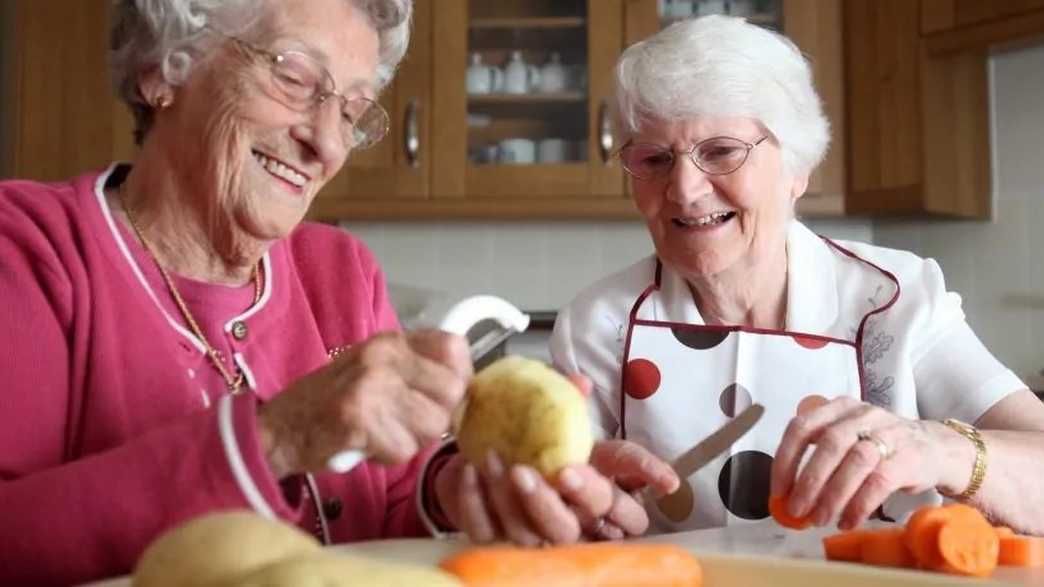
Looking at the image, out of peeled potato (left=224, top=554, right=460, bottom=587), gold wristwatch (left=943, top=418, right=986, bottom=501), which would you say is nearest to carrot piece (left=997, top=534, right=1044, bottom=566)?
gold wristwatch (left=943, top=418, right=986, bottom=501)

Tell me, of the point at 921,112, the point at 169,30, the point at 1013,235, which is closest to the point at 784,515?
the point at 169,30

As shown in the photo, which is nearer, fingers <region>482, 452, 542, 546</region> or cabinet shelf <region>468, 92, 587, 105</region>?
fingers <region>482, 452, 542, 546</region>

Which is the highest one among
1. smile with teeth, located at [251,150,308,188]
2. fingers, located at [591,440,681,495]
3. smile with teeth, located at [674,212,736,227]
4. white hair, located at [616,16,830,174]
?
white hair, located at [616,16,830,174]

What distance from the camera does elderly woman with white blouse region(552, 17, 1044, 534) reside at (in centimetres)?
131

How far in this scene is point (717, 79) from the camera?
1328mm

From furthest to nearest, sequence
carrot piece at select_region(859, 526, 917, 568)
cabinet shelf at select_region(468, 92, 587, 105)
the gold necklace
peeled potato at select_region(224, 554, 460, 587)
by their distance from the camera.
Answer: cabinet shelf at select_region(468, 92, 587, 105) → the gold necklace → carrot piece at select_region(859, 526, 917, 568) → peeled potato at select_region(224, 554, 460, 587)

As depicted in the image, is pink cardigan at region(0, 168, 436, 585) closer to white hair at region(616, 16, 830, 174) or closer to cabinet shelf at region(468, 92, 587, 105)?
white hair at region(616, 16, 830, 174)

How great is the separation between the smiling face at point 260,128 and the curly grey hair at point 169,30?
2 centimetres

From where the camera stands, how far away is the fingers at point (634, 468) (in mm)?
1006

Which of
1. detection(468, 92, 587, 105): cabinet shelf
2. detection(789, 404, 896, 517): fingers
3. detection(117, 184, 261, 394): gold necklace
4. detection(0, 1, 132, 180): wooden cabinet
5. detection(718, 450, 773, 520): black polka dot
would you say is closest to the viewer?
detection(789, 404, 896, 517): fingers

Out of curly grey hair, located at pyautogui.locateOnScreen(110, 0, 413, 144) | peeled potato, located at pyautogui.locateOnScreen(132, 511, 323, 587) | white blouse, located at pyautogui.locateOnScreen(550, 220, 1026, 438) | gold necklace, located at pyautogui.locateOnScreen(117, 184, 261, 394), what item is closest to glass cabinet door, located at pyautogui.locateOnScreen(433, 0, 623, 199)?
white blouse, located at pyautogui.locateOnScreen(550, 220, 1026, 438)

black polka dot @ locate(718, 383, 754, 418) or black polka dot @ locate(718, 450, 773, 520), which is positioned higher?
black polka dot @ locate(718, 383, 754, 418)

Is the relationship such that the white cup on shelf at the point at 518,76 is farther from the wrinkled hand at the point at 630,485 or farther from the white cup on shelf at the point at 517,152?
the wrinkled hand at the point at 630,485

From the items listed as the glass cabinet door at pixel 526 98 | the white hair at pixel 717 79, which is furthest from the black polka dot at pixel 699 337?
the glass cabinet door at pixel 526 98
